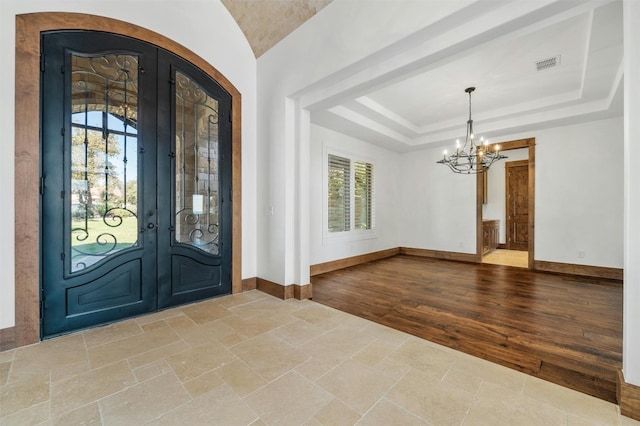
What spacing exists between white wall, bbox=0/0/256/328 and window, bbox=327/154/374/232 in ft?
6.56

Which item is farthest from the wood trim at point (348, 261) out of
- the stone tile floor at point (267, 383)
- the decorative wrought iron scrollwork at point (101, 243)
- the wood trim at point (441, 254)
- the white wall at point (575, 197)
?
the decorative wrought iron scrollwork at point (101, 243)

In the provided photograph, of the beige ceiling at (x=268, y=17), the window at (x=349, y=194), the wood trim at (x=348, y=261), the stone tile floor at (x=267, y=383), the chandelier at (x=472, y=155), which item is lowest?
the stone tile floor at (x=267, y=383)

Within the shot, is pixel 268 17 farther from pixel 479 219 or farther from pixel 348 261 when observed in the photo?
pixel 479 219

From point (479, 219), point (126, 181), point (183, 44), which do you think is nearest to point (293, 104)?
point (183, 44)

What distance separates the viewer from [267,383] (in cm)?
175

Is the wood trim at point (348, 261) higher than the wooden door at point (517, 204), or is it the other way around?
the wooden door at point (517, 204)

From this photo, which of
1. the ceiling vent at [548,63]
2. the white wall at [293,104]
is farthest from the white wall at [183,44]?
the ceiling vent at [548,63]

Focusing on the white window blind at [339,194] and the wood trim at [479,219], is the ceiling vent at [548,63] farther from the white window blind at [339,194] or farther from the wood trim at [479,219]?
the white window blind at [339,194]

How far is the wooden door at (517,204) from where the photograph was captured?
8.37 metres

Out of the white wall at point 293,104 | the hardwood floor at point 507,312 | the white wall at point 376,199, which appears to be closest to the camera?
the hardwood floor at point 507,312

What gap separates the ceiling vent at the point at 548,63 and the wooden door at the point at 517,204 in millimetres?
5882

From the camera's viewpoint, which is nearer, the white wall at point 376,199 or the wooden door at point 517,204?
the white wall at point 376,199

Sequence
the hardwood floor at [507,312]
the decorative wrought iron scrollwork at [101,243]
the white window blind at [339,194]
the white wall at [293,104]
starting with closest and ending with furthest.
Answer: the hardwood floor at [507,312], the decorative wrought iron scrollwork at [101,243], the white wall at [293,104], the white window blind at [339,194]

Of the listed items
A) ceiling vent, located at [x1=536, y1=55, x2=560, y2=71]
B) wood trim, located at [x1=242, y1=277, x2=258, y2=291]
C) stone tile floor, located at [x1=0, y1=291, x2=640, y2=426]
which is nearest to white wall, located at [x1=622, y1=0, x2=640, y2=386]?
stone tile floor, located at [x1=0, y1=291, x2=640, y2=426]
